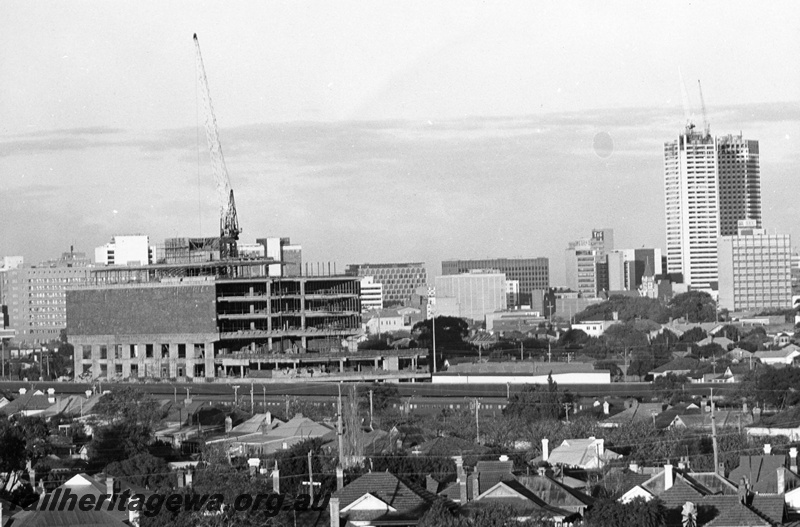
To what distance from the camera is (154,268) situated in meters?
144

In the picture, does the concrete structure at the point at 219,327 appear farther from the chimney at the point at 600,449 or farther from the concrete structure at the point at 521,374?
the chimney at the point at 600,449

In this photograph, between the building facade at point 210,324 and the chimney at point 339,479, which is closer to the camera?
the chimney at point 339,479

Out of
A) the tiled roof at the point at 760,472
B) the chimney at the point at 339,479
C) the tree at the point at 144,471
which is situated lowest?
the tree at the point at 144,471

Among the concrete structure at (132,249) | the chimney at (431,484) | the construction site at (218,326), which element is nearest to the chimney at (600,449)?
the chimney at (431,484)

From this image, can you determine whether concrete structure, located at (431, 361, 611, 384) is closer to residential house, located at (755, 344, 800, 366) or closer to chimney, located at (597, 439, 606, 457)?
residential house, located at (755, 344, 800, 366)

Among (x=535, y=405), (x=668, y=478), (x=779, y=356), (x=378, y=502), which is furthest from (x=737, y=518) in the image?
(x=779, y=356)

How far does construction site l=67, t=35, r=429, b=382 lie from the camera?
128625 millimetres

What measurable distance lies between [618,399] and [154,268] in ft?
200

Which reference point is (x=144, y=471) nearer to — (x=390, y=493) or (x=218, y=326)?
(x=390, y=493)

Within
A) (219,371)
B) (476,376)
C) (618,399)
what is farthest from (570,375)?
(219,371)

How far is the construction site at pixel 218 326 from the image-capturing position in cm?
12862

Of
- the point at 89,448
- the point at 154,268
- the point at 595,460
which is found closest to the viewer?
the point at 595,460

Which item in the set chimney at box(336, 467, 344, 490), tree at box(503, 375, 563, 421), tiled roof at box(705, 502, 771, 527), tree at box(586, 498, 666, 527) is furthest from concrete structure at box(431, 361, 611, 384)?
tiled roof at box(705, 502, 771, 527)

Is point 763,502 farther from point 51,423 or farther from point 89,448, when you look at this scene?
point 51,423
